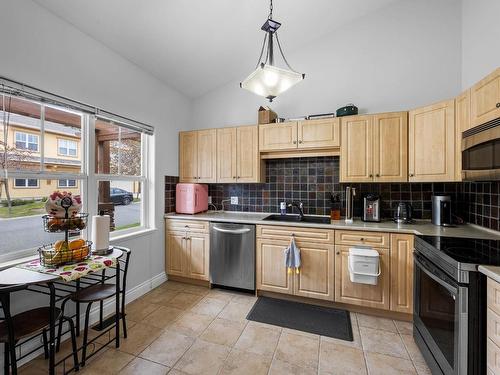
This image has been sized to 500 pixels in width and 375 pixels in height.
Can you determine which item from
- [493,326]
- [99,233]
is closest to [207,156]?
[99,233]

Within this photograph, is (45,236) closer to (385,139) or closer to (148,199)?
(148,199)

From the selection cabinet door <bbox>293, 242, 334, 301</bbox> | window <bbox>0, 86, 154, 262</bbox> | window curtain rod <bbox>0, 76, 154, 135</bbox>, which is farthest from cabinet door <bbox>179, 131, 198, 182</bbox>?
cabinet door <bbox>293, 242, 334, 301</bbox>

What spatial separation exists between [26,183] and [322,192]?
9.80 feet

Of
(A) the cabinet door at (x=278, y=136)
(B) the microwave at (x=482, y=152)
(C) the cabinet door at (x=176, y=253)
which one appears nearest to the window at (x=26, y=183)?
(C) the cabinet door at (x=176, y=253)

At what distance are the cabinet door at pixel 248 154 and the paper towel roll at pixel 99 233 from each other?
1662 millimetres

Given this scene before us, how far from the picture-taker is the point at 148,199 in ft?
9.70

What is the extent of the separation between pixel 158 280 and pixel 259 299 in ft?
4.49

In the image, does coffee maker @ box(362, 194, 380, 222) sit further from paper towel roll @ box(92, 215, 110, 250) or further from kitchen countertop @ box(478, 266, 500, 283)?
paper towel roll @ box(92, 215, 110, 250)

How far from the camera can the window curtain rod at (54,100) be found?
5.18 feet

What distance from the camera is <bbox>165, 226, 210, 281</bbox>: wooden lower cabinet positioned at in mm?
2881

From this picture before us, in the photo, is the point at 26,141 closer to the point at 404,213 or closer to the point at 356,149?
the point at 356,149

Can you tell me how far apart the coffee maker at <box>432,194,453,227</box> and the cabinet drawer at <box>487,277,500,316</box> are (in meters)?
1.36

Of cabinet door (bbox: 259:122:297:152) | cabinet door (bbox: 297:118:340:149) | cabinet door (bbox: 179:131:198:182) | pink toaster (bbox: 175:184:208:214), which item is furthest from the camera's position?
cabinet door (bbox: 179:131:198:182)

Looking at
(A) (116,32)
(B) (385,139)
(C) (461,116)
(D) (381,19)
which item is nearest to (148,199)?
(A) (116,32)
